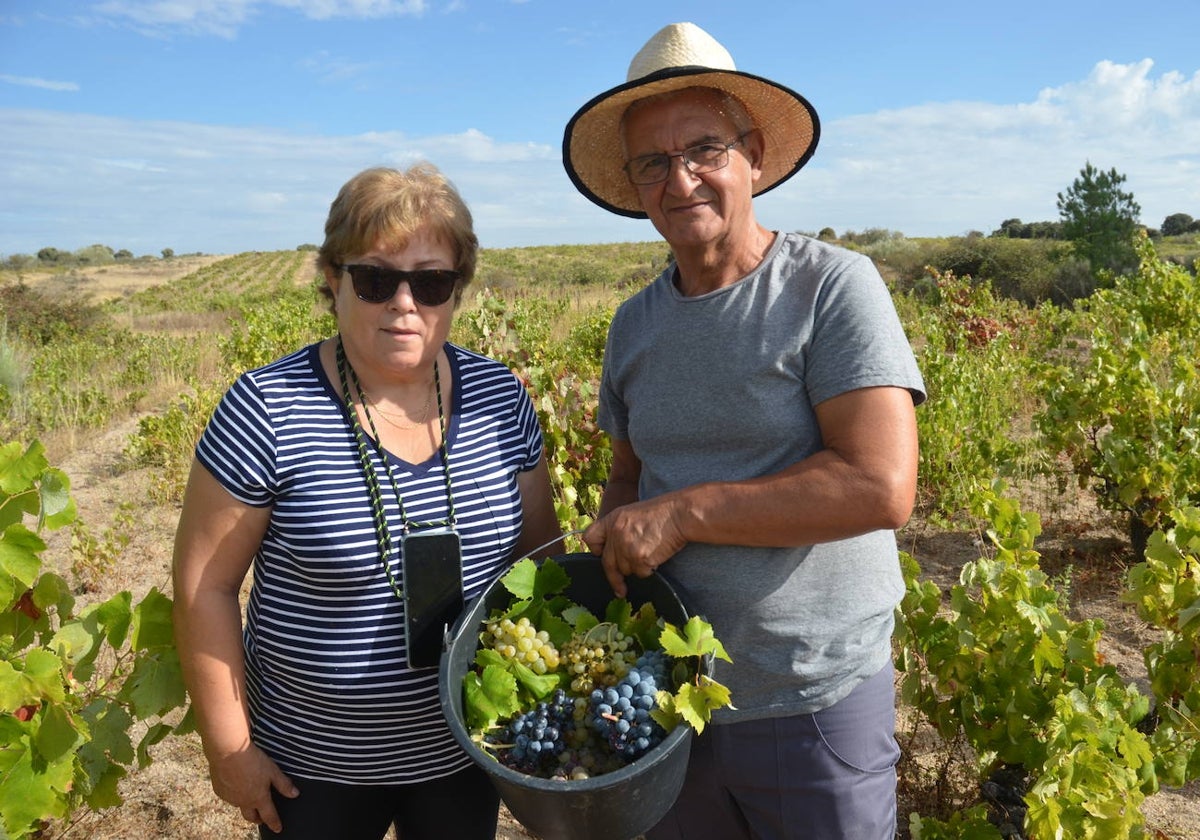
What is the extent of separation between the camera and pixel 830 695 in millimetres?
1589

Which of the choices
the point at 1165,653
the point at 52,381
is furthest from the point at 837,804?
the point at 52,381

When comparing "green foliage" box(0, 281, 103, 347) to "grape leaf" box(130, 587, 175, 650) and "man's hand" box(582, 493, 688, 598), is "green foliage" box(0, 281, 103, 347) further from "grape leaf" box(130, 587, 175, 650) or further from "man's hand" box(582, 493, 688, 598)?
"man's hand" box(582, 493, 688, 598)

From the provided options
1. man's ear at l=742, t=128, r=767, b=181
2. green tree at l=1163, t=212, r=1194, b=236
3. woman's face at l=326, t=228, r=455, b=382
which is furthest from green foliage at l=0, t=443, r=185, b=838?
green tree at l=1163, t=212, r=1194, b=236

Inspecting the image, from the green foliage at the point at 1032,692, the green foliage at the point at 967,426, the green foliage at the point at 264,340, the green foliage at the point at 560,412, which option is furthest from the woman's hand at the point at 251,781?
the green foliage at the point at 264,340

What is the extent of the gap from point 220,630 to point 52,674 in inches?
11.1

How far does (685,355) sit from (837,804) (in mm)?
914

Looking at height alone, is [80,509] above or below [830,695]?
below

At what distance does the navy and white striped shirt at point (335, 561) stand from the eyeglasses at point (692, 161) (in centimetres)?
59

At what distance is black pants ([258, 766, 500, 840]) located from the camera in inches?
68.2

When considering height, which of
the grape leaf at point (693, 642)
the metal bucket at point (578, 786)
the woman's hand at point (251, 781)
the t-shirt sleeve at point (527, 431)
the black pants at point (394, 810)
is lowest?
the black pants at point (394, 810)

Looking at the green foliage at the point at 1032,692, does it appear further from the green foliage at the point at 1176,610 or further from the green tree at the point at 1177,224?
the green tree at the point at 1177,224

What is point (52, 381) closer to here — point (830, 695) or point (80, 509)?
point (80, 509)

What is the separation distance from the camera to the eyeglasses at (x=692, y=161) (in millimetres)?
1651

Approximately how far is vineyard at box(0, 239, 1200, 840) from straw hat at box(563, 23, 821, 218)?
4.04 ft
